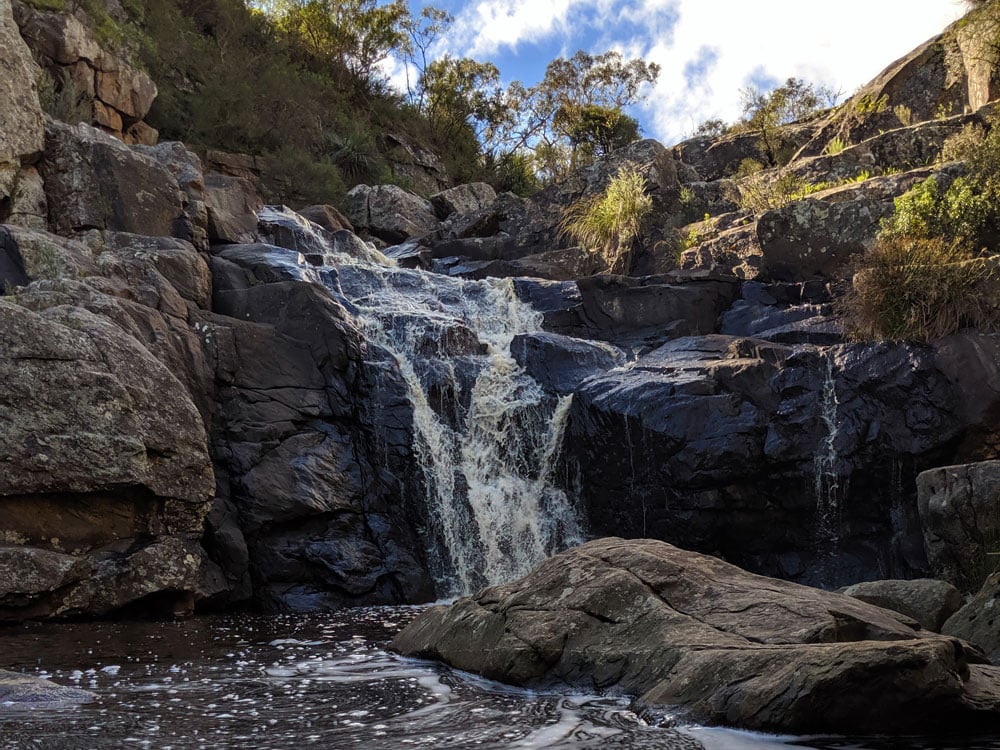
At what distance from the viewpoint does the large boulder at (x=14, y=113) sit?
37.1 ft

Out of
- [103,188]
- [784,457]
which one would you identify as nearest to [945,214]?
[784,457]

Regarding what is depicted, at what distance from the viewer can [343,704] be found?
15.8 feet

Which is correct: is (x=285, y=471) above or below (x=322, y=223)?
below

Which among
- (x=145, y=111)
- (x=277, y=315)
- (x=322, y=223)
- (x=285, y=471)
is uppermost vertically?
(x=145, y=111)

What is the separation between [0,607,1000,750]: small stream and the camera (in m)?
3.91

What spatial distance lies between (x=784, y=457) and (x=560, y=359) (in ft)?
10.5

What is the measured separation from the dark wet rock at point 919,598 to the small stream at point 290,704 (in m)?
2.96

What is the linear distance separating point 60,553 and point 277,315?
14.5 ft

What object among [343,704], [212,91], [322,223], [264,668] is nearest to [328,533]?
[264,668]

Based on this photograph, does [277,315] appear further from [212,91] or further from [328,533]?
[212,91]

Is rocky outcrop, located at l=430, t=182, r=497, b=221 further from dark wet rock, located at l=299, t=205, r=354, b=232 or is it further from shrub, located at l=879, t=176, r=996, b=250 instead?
shrub, located at l=879, t=176, r=996, b=250

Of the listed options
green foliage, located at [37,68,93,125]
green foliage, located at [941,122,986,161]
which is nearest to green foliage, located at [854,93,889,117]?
green foliage, located at [941,122,986,161]

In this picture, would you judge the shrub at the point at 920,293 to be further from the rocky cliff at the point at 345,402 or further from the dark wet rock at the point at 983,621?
the dark wet rock at the point at 983,621

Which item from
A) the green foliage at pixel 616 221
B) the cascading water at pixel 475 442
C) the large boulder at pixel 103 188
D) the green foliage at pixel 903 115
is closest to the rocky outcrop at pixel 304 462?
the cascading water at pixel 475 442
